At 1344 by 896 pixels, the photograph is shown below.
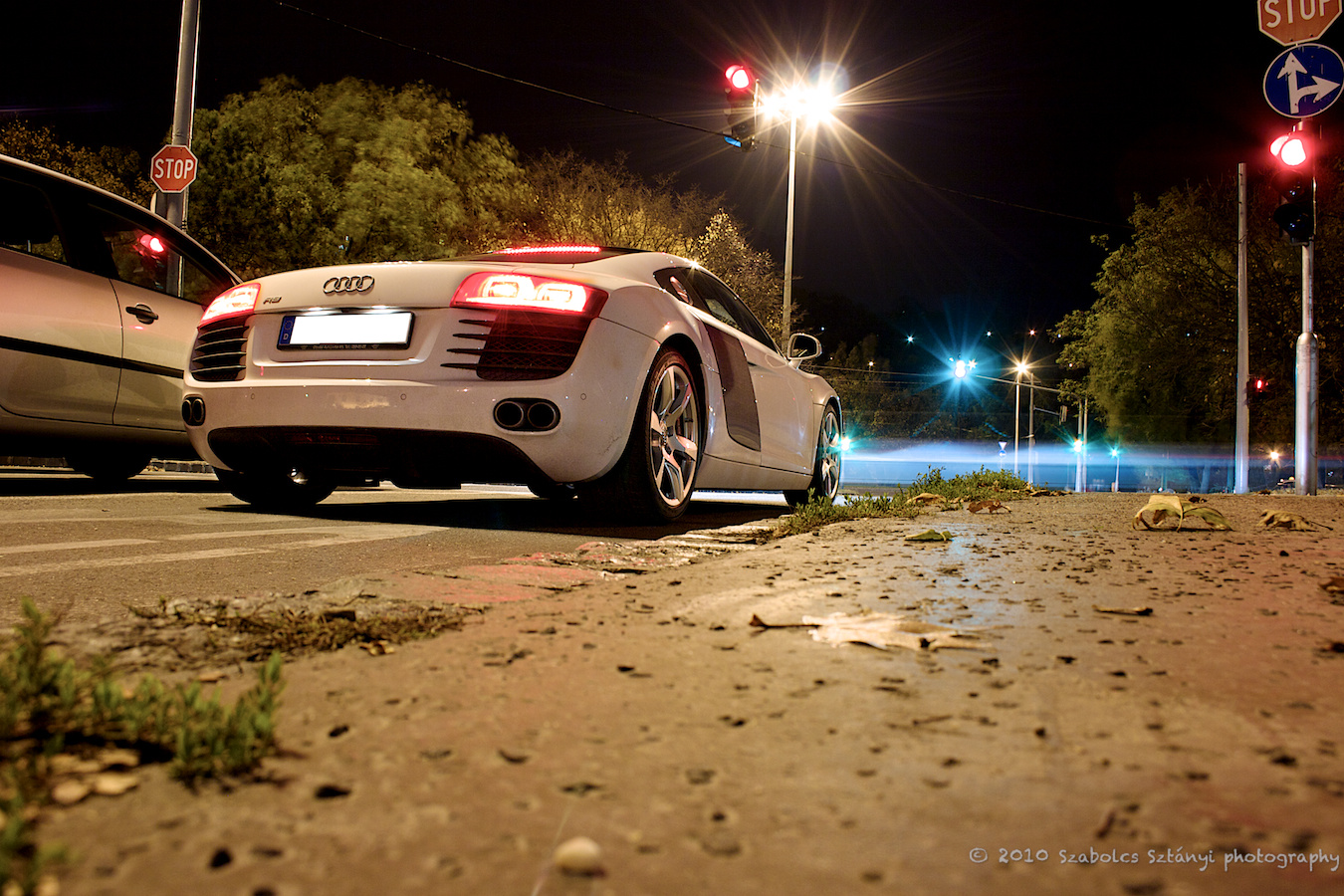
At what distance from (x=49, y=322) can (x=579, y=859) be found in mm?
6056

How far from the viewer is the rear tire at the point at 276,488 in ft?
20.1

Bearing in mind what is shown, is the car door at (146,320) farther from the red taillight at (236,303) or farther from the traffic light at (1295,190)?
the traffic light at (1295,190)

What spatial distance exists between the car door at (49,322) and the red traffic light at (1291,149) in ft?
38.9

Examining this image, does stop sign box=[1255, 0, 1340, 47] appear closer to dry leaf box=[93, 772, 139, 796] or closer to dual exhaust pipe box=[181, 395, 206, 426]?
dual exhaust pipe box=[181, 395, 206, 426]

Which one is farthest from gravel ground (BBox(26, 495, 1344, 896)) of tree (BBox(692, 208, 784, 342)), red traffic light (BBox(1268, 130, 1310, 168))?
tree (BBox(692, 208, 784, 342))

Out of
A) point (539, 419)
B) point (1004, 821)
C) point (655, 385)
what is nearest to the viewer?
point (1004, 821)

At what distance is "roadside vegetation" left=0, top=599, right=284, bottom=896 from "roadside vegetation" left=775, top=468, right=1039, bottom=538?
4.08 m

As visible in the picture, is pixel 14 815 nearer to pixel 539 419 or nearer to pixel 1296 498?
pixel 539 419

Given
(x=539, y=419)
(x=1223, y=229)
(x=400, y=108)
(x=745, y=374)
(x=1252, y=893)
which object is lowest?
(x=1252, y=893)

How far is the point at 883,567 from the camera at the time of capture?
400 centimetres

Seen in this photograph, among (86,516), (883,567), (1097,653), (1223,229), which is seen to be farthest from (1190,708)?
(1223,229)

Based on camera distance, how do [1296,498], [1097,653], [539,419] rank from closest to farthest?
[1097,653], [539,419], [1296,498]

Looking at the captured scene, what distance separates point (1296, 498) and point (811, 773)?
10786 millimetres

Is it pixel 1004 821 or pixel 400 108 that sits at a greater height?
pixel 400 108
